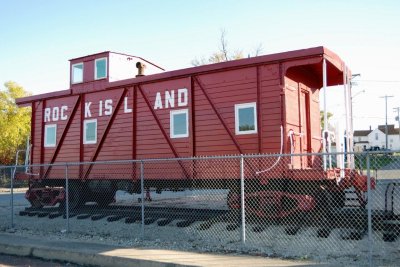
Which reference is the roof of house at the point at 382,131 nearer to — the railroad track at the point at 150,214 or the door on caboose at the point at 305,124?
the door on caboose at the point at 305,124

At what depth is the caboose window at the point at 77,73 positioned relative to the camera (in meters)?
13.1

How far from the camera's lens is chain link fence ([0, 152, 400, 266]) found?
720 cm

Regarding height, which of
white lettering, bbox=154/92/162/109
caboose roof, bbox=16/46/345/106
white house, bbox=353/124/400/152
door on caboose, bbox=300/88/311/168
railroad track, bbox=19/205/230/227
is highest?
white house, bbox=353/124/400/152

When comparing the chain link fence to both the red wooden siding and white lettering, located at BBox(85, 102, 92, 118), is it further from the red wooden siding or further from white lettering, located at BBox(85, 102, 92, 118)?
white lettering, located at BBox(85, 102, 92, 118)

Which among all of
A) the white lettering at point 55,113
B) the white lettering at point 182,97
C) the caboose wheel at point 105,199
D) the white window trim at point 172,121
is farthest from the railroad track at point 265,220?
the white lettering at point 55,113

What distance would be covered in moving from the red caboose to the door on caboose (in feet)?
0.09

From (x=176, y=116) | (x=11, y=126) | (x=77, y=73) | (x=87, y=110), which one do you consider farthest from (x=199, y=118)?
(x=11, y=126)

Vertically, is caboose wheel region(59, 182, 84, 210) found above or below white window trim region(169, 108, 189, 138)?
below

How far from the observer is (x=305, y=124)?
1044cm

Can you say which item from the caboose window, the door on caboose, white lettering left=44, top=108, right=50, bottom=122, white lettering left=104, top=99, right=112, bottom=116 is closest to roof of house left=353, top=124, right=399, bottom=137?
the door on caboose

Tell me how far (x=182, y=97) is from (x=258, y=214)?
12.1 ft

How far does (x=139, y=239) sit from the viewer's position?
8.36 meters

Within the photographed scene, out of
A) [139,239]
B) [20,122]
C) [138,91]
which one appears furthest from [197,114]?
[20,122]

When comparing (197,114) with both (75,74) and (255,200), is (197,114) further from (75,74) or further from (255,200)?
(75,74)
